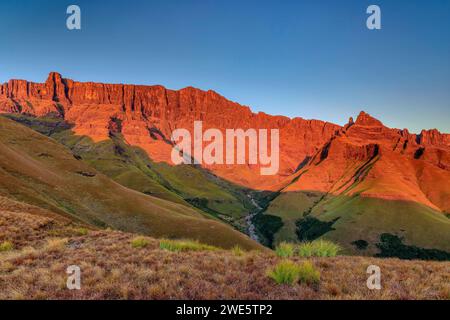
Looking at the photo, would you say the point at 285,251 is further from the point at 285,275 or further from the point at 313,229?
the point at 313,229

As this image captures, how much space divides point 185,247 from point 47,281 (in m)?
7.72

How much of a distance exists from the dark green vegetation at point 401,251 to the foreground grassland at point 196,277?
14785cm

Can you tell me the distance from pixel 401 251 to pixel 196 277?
16038cm

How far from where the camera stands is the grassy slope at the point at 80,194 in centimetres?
6130

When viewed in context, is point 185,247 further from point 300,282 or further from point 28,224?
point 28,224

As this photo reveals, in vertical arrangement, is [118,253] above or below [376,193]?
above

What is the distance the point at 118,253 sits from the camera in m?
14.8

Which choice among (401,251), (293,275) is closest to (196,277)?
(293,275)

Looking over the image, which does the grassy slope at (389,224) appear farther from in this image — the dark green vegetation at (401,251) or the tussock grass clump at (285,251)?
the tussock grass clump at (285,251)

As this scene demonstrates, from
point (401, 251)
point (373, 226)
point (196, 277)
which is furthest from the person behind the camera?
point (373, 226)

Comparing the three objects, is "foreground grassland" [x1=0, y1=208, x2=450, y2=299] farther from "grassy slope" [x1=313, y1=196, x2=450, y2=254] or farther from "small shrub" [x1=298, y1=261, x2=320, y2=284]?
"grassy slope" [x1=313, y1=196, x2=450, y2=254]

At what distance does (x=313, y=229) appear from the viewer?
179 meters

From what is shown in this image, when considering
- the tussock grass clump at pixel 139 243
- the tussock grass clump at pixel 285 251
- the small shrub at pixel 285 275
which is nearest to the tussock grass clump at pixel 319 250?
the tussock grass clump at pixel 285 251

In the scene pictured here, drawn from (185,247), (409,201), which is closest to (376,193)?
(409,201)
